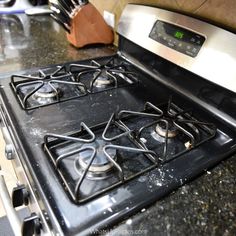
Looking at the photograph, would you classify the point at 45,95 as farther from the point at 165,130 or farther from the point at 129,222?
the point at 129,222

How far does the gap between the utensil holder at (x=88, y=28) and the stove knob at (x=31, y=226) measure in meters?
0.81

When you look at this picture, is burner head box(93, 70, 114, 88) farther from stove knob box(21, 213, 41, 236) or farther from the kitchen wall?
stove knob box(21, 213, 41, 236)

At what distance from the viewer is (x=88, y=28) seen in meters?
1.11

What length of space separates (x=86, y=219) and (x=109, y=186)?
3.1 inches

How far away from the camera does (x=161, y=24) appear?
0.85m

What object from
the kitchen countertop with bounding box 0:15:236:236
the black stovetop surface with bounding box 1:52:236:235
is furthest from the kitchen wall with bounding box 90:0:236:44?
the kitchen countertop with bounding box 0:15:236:236

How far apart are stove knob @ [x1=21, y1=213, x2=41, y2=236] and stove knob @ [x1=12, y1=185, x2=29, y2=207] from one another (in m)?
0.09

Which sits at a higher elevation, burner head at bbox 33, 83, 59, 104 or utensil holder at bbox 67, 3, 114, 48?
utensil holder at bbox 67, 3, 114, 48

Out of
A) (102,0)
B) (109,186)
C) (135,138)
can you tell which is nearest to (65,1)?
(102,0)

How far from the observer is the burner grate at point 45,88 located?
768mm

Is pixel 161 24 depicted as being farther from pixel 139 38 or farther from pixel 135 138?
pixel 135 138

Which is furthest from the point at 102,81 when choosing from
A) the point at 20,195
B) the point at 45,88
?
the point at 20,195

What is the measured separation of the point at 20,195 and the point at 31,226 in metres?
0.10

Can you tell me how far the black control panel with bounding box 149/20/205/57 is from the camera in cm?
73
